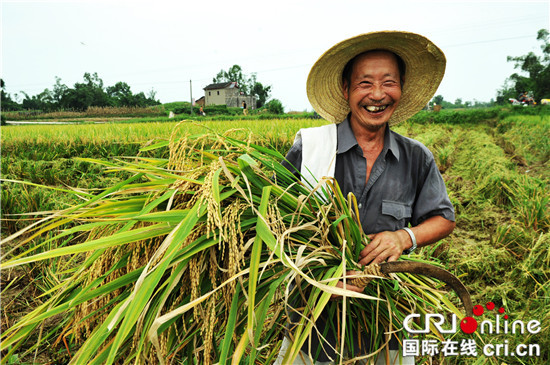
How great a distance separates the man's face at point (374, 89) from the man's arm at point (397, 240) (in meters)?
0.47

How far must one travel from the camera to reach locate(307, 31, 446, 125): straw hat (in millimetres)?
1422

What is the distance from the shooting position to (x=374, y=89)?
140 cm

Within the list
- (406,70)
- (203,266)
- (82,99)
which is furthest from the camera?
(82,99)

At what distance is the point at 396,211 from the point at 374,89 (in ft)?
1.73

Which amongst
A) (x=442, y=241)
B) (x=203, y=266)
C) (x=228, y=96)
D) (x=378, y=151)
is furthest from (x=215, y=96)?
(x=203, y=266)

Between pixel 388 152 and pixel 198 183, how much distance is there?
92cm

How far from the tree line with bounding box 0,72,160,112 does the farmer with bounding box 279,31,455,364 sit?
51141 mm

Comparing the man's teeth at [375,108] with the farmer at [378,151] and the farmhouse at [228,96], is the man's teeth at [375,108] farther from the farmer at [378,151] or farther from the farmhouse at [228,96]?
the farmhouse at [228,96]

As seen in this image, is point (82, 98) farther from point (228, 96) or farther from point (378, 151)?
point (378, 151)

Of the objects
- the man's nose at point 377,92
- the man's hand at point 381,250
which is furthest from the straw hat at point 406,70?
the man's hand at point 381,250

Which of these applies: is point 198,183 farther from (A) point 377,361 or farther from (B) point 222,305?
(A) point 377,361

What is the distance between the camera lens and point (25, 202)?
3.86 metres

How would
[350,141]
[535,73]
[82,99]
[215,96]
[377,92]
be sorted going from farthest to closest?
[215,96]
[82,99]
[535,73]
[350,141]
[377,92]

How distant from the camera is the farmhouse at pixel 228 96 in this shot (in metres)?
59.5
